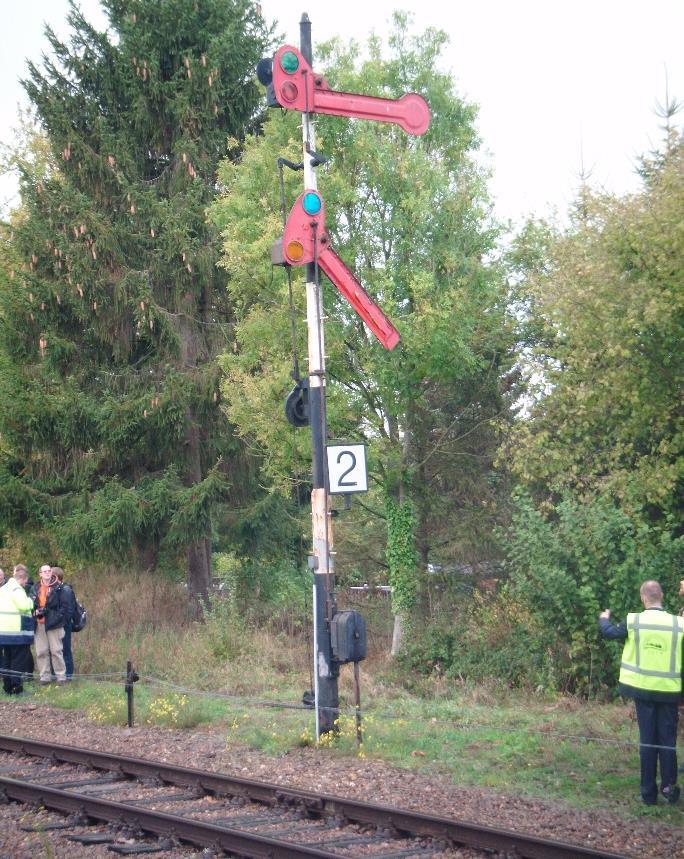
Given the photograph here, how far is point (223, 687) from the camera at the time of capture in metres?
16.4

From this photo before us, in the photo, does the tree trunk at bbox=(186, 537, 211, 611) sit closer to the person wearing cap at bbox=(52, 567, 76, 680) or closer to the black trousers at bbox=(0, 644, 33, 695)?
the person wearing cap at bbox=(52, 567, 76, 680)

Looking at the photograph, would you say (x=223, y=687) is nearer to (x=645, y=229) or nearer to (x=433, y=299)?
(x=433, y=299)

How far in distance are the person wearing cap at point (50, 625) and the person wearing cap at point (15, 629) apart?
209mm

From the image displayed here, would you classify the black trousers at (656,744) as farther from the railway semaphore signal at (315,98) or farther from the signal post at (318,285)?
the railway semaphore signal at (315,98)

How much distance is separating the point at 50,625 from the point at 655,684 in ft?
34.7

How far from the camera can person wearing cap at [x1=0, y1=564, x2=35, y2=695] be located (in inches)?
621

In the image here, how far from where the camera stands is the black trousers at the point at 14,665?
16.0m

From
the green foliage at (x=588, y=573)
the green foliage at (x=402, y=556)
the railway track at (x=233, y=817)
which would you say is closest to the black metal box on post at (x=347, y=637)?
the railway track at (x=233, y=817)

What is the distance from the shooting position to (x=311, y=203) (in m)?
11.8

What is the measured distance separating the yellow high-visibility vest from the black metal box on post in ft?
10.7

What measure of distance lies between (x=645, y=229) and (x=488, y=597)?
8.55 metres

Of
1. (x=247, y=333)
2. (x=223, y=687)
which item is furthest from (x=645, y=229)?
(x=223, y=687)

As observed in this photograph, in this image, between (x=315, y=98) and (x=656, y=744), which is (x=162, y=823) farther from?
(x=315, y=98)

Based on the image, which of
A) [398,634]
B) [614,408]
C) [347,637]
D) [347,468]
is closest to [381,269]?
[614,408]
